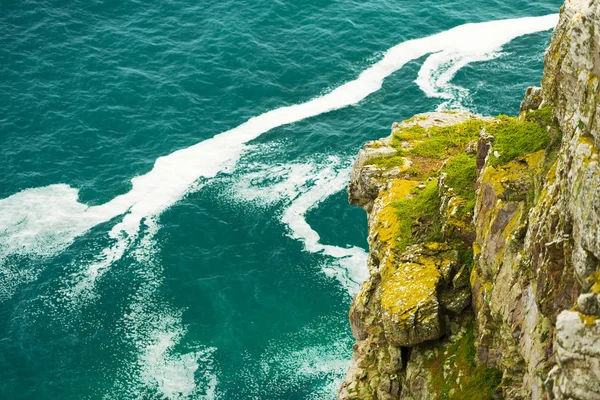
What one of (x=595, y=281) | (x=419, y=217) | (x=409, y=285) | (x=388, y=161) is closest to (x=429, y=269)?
(x=409, y=285)

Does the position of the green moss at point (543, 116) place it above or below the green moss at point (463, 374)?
above

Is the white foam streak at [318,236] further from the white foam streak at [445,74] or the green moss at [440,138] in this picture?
the green moss at [440,138]

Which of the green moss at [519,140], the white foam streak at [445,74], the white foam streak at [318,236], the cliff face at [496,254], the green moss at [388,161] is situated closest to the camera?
the cliff face at [496,254]

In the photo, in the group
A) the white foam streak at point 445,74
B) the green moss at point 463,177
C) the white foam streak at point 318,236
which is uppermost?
the green moss at point 463,177

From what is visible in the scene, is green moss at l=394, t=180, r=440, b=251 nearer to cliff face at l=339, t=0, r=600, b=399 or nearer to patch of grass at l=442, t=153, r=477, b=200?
cliff face at l=339, t=0, r=600, b=399

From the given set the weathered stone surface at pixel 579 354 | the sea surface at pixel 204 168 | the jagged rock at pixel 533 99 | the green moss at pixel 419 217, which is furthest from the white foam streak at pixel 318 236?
the weathered stone surface at pixel 579 354

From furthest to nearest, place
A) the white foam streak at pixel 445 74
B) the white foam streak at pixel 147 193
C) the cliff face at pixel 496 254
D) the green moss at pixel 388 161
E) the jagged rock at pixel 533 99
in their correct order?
the white foam streak at pixel 445 74 → the white foam streak at pixel 147 193 → the green moss at pixel 388 161 → the jagged rock at pixel 533 99 → the cliff face at pixel 496 254
